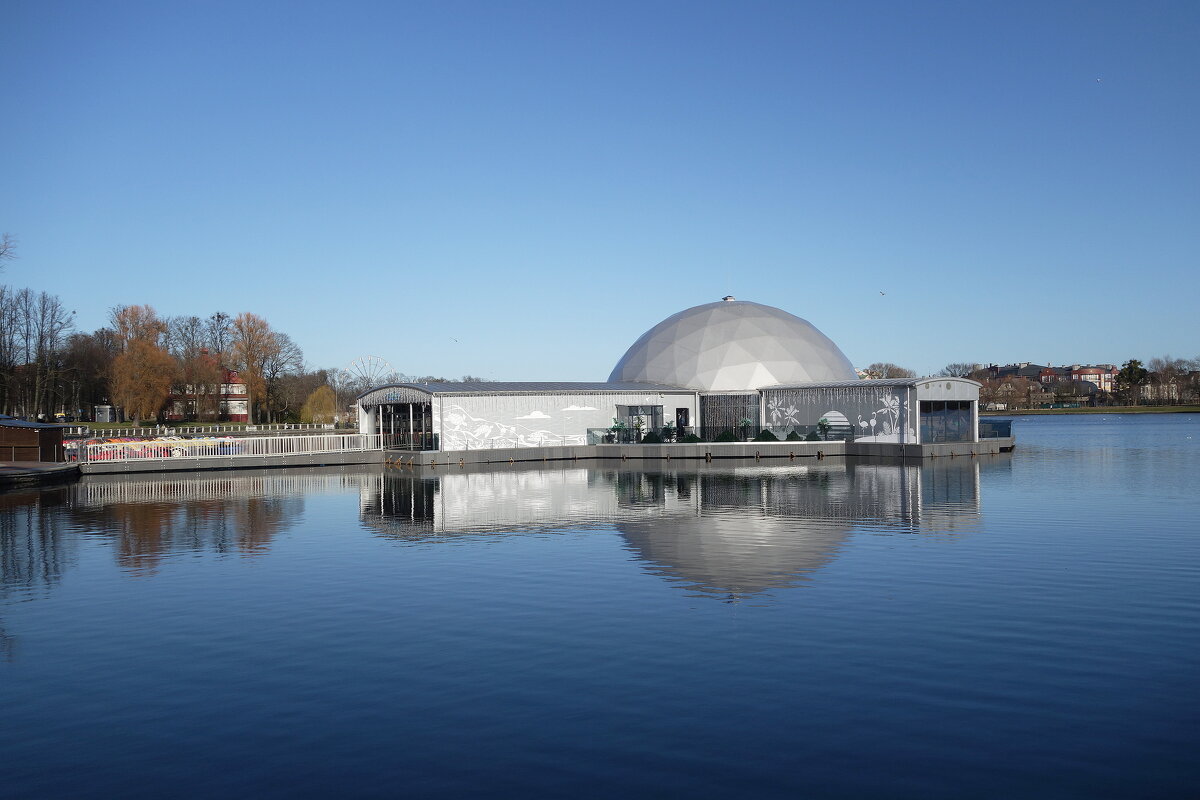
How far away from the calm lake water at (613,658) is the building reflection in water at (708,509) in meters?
0.20

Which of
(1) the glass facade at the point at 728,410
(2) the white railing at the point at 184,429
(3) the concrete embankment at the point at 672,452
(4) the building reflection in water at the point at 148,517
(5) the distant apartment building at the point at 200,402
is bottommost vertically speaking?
(4) the building reflection in water at the point at 148,517

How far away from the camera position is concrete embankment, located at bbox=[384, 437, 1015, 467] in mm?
42750

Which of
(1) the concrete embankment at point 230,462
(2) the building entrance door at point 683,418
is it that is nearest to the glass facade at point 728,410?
(2) the building entrance door at point 683,418

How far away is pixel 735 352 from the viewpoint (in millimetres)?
53375

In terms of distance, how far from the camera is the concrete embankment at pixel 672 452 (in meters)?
42.8

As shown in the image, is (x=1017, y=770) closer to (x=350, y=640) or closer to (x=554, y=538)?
(x=350, y=640)

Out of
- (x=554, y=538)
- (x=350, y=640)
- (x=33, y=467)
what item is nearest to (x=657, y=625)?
(x=350, y=640)

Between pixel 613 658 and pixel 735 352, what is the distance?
148 feet

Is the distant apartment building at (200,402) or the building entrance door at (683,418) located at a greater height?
the distant apartment building at (200,402)

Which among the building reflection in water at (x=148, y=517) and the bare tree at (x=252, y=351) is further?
the bare tree at (x=252, y=351)

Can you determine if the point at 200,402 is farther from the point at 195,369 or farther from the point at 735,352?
the point at 735,352

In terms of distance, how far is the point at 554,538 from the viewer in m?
17.7

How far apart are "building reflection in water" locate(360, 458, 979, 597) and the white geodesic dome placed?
51.6ft

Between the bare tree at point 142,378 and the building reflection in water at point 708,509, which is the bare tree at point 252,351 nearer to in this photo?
the bare tree at point 142,378
